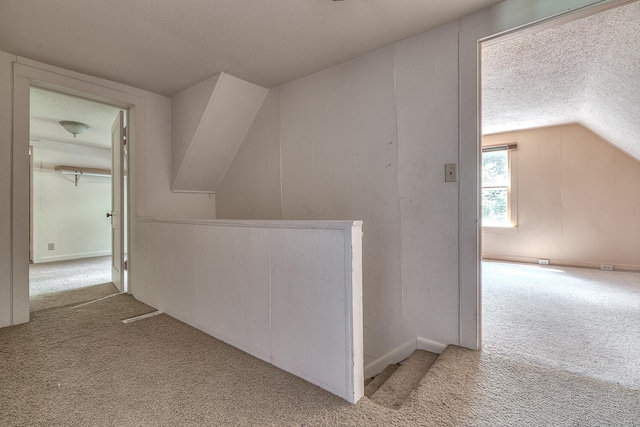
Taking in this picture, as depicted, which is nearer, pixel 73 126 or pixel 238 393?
pixel 238 393

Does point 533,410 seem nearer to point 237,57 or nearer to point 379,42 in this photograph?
point 379,42

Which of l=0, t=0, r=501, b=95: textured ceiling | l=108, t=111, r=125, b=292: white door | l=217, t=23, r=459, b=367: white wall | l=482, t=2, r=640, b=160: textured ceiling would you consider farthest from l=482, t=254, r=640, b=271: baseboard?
l=108, t=111, r=125, b=292: white door

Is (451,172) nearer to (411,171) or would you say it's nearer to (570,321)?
(411,171)

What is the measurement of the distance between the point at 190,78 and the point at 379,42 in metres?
1.70

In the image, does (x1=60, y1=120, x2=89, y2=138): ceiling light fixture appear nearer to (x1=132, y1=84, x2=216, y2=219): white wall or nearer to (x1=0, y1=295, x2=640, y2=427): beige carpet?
(x1=132, y1=84, x2=216, y2=219): white wall

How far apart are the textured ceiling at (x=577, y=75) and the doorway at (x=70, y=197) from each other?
13.9 ft

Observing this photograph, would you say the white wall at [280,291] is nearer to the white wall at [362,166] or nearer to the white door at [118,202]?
the white wall at [362,166]

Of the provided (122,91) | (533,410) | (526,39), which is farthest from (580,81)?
(122,91)

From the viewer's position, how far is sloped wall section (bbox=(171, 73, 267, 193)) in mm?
2631

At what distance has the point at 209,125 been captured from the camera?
2.75m

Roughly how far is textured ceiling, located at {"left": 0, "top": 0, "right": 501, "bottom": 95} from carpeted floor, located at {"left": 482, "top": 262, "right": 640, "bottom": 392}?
204cm

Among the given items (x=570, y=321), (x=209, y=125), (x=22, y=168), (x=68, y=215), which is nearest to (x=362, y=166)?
(x=209, y=125)

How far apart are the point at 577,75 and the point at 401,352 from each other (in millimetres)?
2832

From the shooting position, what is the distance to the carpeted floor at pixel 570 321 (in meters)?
1.59
